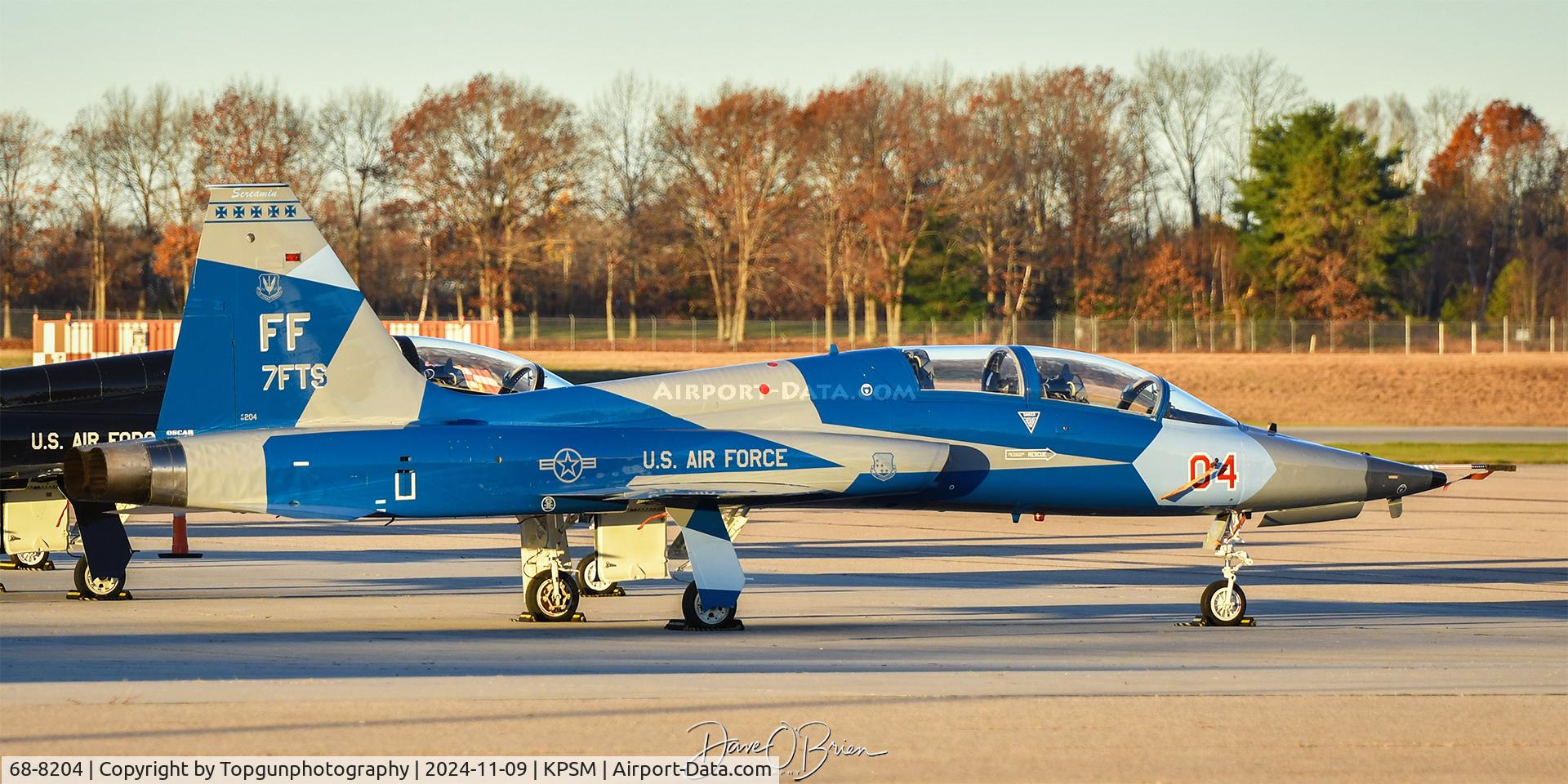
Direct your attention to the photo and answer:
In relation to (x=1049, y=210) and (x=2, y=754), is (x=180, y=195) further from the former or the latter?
(x=2, y=754)

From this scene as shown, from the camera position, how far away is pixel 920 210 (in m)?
81.1

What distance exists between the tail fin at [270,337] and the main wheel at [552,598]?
67.9 inches

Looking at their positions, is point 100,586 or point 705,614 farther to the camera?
point 100,586

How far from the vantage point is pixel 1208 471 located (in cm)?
1352

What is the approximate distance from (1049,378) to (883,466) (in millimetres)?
1760

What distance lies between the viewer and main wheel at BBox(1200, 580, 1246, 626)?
519 inches

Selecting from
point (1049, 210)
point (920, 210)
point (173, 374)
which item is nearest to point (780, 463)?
point (173, 374)

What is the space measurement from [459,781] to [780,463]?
5.53m

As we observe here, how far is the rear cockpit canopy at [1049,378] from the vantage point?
1354 cm

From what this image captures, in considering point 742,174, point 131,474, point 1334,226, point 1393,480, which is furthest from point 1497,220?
point 131,474

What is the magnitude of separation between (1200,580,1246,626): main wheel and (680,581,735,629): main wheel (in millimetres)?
3872

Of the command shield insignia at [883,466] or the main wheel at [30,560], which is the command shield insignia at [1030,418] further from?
the main wheel at [30,560]

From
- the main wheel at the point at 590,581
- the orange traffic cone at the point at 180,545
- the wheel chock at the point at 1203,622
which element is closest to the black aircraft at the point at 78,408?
the main wheel at the point at 590,581

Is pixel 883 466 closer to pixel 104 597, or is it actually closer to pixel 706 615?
pixel 706 615
